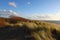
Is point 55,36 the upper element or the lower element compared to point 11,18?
lower

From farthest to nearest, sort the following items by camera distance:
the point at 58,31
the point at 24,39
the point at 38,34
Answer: the point at 58,31, the point at 38,34, the point at 24,39

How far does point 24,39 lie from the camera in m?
9.05

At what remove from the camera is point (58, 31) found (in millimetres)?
10422

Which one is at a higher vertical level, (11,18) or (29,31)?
(11,18)

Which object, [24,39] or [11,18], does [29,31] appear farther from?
[11,18]

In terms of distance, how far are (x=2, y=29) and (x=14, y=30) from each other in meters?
0.82

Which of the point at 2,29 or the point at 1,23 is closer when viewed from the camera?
the point at 2,29

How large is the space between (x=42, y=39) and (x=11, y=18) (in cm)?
359

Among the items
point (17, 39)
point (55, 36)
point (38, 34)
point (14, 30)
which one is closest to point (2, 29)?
point (14, 30)

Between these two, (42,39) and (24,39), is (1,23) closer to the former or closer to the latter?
(24,39)

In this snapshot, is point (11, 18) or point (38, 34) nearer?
point (38, 34)

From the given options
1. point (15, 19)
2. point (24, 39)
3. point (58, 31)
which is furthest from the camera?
point (15, 19)

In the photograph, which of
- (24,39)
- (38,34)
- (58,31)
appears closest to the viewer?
(24,39)

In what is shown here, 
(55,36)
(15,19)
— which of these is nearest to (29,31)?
(55,36)
